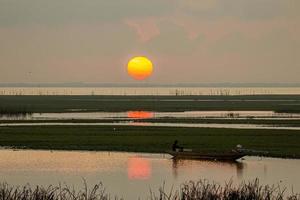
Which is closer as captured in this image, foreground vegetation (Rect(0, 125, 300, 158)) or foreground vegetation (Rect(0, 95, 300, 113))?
foreground vegetation (Rect(0, 125, 300, 158))

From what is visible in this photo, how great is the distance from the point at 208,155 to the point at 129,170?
234 inches

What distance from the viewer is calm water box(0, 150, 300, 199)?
31.3m

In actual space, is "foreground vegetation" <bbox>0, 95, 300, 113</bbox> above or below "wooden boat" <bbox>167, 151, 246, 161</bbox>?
above

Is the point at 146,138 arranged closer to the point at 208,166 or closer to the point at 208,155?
the point at 208,155

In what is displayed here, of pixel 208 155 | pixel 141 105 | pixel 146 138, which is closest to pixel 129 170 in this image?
pixel 208 155

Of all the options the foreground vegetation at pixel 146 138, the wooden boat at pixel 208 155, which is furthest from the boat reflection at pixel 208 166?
the foreground vegetation at pixel 146 138

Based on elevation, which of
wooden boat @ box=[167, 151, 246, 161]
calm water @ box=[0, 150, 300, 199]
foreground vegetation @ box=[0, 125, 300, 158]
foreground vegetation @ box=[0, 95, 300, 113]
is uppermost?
foreground vegetation @ box=[0, 95, 300, 113]

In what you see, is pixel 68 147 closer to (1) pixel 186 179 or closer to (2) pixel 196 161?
(2) pixel 196 161

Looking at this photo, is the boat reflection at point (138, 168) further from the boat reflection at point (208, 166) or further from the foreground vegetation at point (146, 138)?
the foreground vegetation at point (146, 138)

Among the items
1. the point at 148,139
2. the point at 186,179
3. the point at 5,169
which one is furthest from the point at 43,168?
the point at 148,139

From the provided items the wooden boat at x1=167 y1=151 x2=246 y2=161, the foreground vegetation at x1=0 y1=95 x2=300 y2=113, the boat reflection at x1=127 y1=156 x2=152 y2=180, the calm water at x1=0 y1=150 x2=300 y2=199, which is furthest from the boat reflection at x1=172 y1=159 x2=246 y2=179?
the foreground vegetation at x1=0 y1=95 x2=300 y2=113

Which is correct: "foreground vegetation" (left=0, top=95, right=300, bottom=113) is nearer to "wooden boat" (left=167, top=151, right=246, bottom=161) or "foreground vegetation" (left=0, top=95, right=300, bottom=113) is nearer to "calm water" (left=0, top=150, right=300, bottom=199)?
"calm water" (left=0, top=150, right=300, bottom=199)

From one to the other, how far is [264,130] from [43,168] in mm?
26305

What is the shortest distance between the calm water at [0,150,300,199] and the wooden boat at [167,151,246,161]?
43 cm
